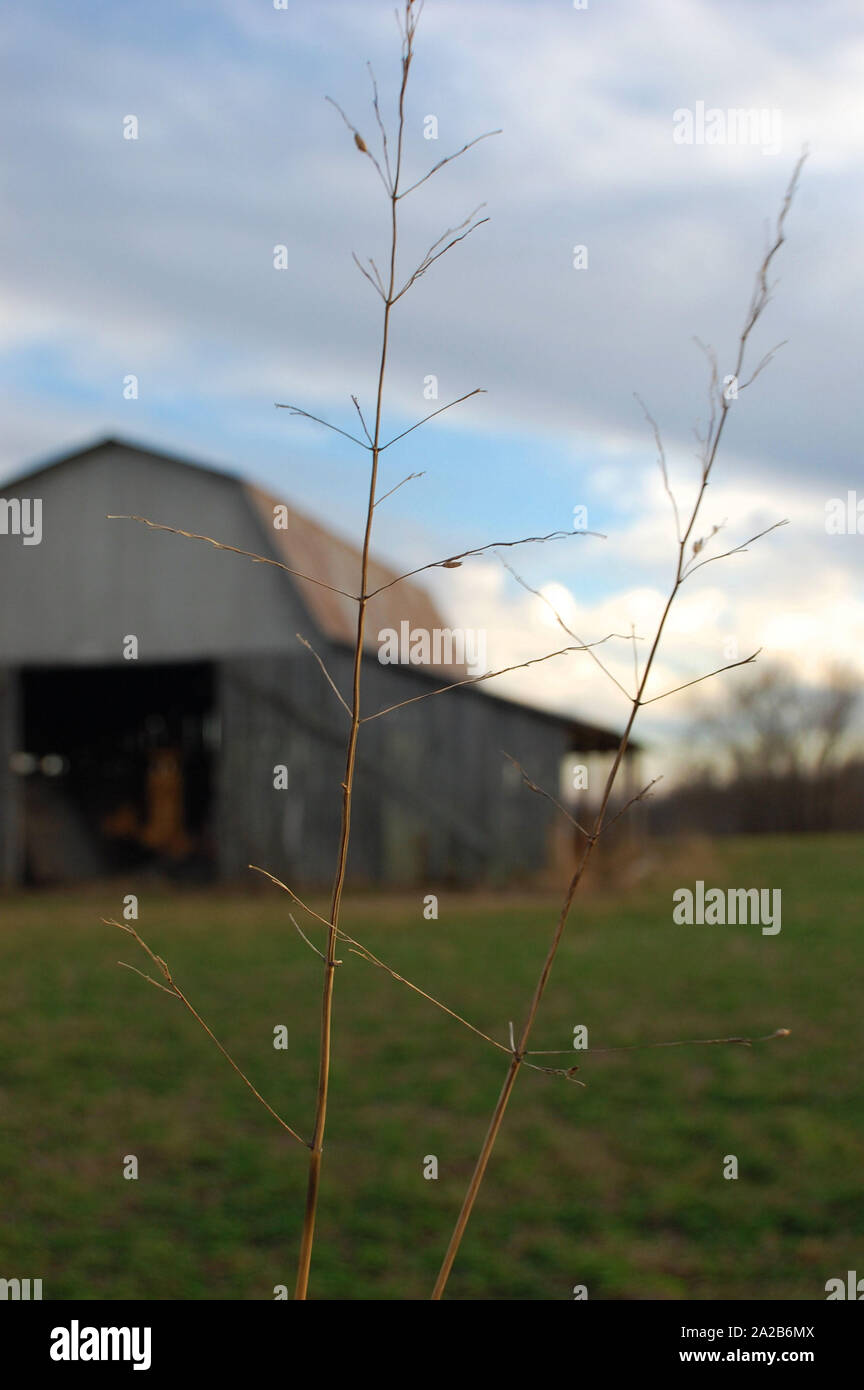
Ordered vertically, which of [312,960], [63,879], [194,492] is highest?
[194,492]

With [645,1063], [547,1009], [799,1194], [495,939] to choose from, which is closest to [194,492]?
[495,939]

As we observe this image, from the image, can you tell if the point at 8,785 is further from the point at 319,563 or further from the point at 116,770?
the point at 319,563

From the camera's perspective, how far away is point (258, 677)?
17.5 metres

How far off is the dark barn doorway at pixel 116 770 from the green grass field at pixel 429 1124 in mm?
6672

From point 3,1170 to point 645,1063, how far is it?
15.0 ft

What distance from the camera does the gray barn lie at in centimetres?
1698

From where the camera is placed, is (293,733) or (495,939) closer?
(495,939)

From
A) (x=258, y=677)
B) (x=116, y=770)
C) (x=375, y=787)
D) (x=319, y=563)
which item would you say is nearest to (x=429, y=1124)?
(x=375, y=787)

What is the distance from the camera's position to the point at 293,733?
17484mm

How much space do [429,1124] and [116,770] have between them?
47.8ft

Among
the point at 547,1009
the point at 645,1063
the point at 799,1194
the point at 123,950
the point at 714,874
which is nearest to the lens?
the point at 799,1194

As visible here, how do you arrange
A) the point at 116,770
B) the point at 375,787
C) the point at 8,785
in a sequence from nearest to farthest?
1. the point at 375,787
2. the point at 8,785
3. the point at 116,770

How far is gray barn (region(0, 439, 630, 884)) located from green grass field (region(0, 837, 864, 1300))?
4.29 m
